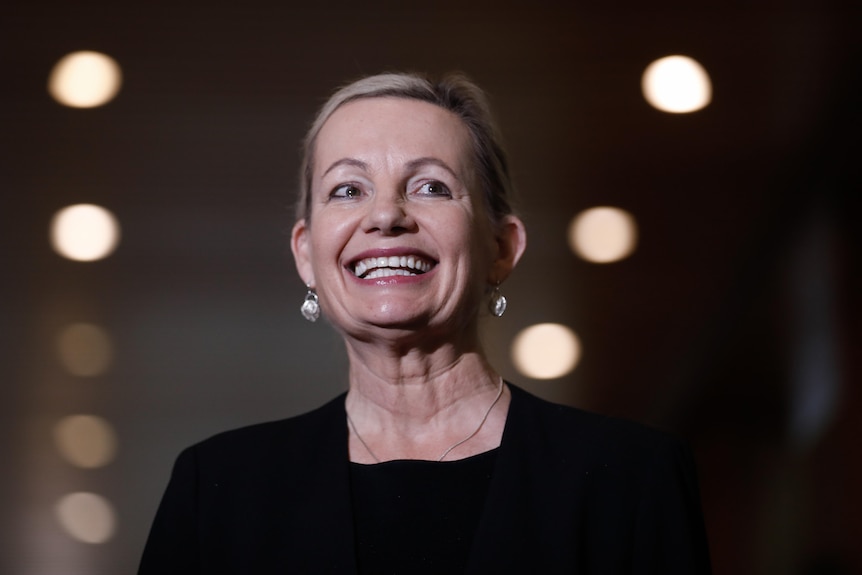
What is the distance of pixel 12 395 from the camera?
293 cm

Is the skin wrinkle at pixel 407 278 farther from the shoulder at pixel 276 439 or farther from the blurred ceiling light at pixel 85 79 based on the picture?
the blurred ceiling light at pixel 85 79

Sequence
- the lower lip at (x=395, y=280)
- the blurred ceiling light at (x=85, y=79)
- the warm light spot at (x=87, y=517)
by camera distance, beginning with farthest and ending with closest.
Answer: the blurred ceiling light at (x=85, y=79) < the warm light spot at (x=87, y=517) < the lower lip at (x=395, y=280)

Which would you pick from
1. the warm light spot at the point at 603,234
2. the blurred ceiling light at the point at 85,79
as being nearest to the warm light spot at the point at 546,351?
the warm light spot at the point at 603,234

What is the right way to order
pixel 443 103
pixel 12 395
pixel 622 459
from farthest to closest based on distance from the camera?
1. pixel 12 395
2. pixel 443 103
3. pixel 622 459

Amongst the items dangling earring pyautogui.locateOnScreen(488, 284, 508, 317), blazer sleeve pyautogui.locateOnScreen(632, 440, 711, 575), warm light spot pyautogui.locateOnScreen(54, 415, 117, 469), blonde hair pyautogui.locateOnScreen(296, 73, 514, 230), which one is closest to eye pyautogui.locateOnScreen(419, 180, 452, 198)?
blonde hair pyautogui.locateOnScreen(296, 73, 514, 230)

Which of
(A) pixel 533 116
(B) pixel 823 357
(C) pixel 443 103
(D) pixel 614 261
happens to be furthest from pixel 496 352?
(C) pixel 443 103

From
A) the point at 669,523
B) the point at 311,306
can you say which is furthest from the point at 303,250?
the point at 669,523

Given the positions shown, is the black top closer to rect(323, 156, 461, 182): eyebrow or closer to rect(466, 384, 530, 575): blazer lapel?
rect(466, 384, 530, 575): blazer lapel

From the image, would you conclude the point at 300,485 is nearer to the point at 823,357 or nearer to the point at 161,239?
the point at 161,239

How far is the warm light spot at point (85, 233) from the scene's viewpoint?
2992 mm

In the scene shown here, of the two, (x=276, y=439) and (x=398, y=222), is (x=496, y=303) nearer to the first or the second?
(x=398, y=222)

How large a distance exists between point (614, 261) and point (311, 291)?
1195 millimetres

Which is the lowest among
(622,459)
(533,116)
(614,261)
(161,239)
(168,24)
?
(622,459)

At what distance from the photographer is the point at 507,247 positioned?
2139 millimetres
